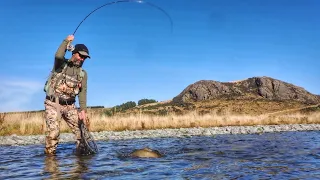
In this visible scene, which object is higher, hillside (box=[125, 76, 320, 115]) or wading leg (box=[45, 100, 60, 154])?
hillside (box=[125, 76, 320, 115])

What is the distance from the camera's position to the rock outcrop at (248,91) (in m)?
71.8

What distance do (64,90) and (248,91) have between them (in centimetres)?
6690

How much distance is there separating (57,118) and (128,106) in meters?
58.7

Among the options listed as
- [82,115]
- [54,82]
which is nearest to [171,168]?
[82,115]

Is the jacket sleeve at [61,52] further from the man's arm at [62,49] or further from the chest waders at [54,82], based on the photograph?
the chest waders at [54,82]

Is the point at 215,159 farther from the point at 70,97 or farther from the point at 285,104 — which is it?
the point at 285,104


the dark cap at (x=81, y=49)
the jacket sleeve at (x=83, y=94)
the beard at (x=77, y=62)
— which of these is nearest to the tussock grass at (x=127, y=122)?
the jacket sleeve at (x=83, y=94)

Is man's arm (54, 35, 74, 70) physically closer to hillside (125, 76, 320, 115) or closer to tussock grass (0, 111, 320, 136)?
tussock grass (0, 111, 320, 136)

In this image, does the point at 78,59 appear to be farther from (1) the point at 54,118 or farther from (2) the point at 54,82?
(1) the point at 54,118

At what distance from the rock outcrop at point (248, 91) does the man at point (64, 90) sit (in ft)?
202

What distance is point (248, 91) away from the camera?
73.7m

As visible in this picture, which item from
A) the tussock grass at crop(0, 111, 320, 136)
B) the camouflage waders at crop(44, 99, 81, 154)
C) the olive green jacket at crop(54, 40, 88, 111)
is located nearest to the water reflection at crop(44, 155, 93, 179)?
the camouflage waders at crop(44, 99, 81, 154)

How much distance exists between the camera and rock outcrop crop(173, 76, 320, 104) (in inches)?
2827

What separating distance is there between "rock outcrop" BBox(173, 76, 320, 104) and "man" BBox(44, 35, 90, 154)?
202ft
